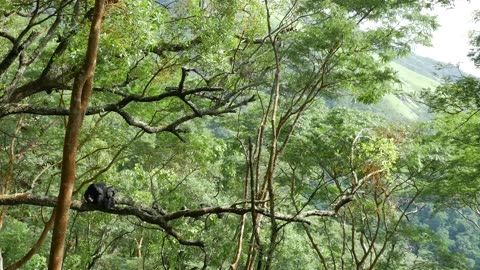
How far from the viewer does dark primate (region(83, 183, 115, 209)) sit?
468cm

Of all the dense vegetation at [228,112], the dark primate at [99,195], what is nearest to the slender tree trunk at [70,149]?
the dense vegetation at [228,112]

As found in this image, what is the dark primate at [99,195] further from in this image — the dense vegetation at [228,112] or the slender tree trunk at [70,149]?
the slender tree trunk at [70,149]

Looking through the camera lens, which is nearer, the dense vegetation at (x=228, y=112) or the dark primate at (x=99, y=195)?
the dark primate at (x=99, y=195)

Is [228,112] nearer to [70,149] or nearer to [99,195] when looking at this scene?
[99,195]

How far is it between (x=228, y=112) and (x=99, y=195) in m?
2.28

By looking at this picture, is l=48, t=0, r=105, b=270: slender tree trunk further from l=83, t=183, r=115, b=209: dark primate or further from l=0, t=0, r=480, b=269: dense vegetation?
l=83, t=183, r=115, b=209: dark primate

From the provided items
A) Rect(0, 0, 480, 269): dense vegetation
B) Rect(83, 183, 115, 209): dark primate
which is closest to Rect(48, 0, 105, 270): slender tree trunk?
Rect(0, 0, 480, 269): dense vegetation

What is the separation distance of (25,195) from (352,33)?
5839 millimetres

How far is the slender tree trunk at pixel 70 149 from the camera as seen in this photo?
352cm

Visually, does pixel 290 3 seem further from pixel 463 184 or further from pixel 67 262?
pixel 67 262

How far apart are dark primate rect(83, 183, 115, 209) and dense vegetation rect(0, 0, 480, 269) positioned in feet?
0.38

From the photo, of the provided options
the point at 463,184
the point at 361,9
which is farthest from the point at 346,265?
the point at 361,9

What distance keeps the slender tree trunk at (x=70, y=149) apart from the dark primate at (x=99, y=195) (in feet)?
3.38

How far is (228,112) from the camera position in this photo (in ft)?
20.7
